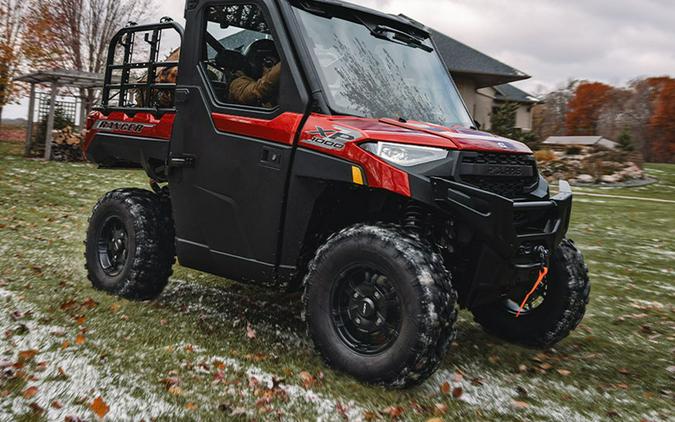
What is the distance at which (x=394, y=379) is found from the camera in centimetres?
359

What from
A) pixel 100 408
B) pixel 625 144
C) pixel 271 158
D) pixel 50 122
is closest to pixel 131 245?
pixel 271 158

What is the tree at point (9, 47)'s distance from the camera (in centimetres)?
2164

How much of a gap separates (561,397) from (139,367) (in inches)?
99.2

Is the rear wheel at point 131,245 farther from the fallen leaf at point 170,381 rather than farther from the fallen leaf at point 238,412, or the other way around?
the fallen leaf at point 238,412

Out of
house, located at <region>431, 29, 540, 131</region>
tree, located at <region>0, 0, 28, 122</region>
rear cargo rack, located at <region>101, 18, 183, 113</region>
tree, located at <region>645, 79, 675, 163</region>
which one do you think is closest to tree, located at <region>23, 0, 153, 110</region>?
tree, located at <region>0, 0, 28, 122</region>

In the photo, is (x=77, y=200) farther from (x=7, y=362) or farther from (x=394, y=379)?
(x=394, y=379)

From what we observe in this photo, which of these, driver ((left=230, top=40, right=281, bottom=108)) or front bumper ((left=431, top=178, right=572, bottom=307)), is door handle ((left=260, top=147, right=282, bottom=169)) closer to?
driver ((left=230, top=40, right=281, bottom=108))

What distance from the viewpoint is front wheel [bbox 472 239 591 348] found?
4.52 meters

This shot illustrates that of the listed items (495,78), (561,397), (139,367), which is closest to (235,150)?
Answer: (139,367)

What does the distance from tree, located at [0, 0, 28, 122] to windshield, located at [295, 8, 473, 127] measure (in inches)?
805

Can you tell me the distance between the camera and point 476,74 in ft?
90.2

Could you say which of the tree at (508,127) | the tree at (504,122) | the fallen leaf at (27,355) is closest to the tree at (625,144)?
the tree at (508,127)

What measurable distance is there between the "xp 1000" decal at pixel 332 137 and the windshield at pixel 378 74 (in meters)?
0.21

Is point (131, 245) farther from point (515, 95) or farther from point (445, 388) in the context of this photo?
point (515, 95)
